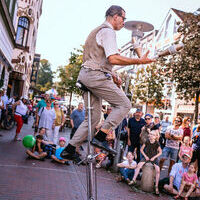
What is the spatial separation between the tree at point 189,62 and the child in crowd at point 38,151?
1266cm

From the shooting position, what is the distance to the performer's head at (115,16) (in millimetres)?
3479

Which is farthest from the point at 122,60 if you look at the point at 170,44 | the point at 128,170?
the point at 170,44

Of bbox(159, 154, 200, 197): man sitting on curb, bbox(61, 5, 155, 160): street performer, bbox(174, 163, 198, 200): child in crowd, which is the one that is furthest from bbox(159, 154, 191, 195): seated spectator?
bbox(61, 5, 155, 160): street performer

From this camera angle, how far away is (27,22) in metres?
27.0

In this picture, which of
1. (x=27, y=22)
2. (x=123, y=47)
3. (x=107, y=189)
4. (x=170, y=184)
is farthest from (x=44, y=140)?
(x=123, y=47)

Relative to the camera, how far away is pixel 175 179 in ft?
23.6

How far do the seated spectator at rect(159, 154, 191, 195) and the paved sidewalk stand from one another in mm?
291

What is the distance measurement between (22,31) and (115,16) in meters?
24.7

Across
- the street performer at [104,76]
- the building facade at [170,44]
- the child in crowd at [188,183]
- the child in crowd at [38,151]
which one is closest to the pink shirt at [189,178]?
the child in crowd at [188,183]

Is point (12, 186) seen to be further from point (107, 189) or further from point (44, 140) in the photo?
point (44, 140)

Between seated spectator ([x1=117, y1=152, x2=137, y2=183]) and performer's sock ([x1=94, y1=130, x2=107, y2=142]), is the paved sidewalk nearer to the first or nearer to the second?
seated spectator ([x1=117, y1=152, x2=137, y2=183])

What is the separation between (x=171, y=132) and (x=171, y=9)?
33467mm

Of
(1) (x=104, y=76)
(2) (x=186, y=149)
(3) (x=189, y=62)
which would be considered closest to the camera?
(1) (x=104, y=76)

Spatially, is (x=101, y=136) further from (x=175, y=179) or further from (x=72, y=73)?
(x=72, y=73)
